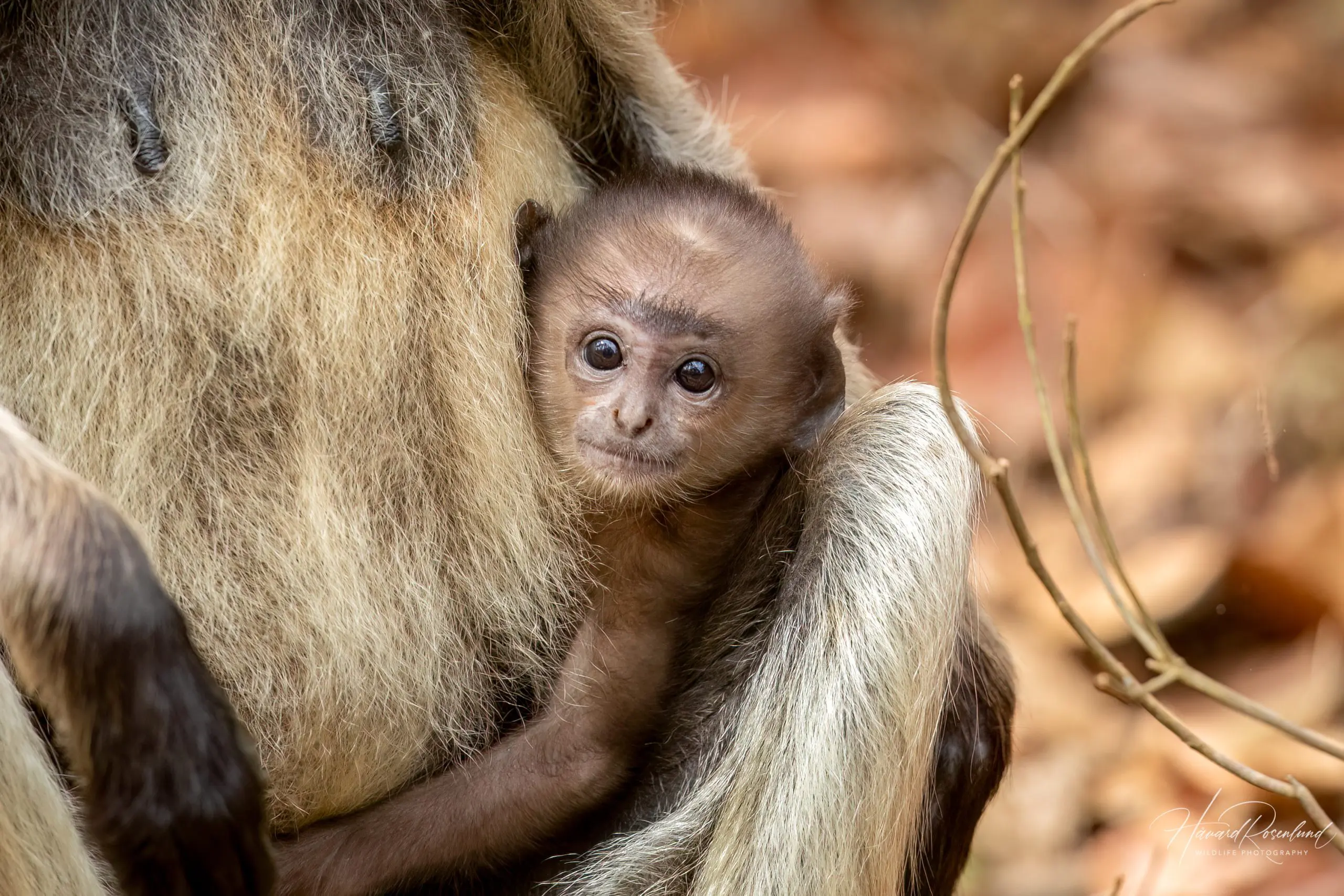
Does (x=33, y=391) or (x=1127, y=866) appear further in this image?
(x=1127, y=866)

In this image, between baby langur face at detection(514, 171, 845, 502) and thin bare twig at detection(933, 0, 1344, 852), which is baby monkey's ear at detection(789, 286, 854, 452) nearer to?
baby langur face at detection(514, 171, 845, 502)

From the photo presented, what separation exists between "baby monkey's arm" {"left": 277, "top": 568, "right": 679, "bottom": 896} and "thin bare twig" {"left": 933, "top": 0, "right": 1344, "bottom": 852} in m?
0.64

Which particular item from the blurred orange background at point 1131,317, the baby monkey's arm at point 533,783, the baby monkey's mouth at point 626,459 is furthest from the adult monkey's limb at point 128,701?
the blurred orange background at point 1131,317

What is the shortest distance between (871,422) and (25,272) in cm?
127

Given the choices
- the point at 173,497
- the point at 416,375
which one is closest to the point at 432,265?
the point at 416,375

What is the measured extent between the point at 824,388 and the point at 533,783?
2.54 feet

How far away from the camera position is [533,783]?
2.54 meters

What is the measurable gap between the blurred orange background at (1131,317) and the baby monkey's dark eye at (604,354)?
3.68 feet

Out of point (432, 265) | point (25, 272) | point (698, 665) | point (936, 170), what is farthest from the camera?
point (936, 170)

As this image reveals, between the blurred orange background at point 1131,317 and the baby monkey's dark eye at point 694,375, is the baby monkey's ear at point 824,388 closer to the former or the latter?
the baby monkey's dark eye at point 694,375

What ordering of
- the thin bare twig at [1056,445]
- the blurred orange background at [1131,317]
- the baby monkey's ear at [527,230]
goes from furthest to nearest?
the blurred orange background at [1131,317] < the baby monkey's ear at [527,230] < the thin bare twig at [1056,445]

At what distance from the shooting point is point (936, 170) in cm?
609

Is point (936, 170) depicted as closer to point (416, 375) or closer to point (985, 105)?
point (985, 105)

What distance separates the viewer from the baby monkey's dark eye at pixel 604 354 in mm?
2523
